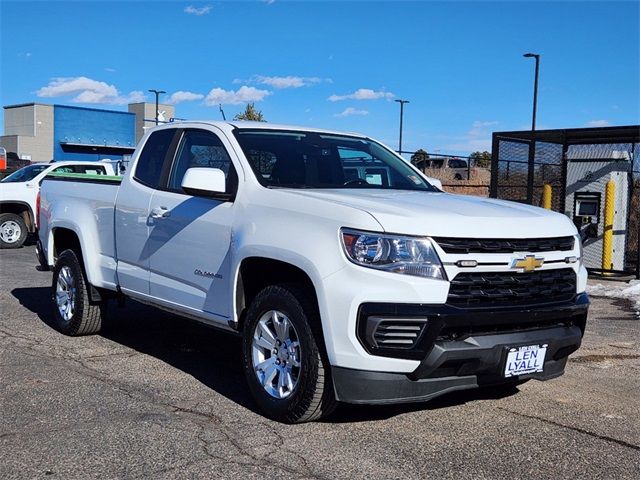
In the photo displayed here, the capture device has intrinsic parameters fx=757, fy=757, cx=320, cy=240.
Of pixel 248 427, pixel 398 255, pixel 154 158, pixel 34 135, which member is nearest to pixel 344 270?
pixel 398 255

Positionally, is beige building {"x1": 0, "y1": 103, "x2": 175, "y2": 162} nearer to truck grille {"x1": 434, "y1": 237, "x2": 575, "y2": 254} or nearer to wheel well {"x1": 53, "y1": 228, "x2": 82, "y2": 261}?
wheel well {"x1": 53, "y1": 228, "x2": 82, "y2": 261}

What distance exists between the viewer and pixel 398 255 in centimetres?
414

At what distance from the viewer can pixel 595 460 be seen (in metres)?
4.12

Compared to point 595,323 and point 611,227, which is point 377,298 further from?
point 611,227

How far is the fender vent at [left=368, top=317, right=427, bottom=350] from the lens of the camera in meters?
4.07

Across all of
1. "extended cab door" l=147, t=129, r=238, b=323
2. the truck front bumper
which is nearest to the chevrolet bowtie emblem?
the truck front bumper

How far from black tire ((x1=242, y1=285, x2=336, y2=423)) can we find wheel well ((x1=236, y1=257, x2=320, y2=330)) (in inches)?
4.6

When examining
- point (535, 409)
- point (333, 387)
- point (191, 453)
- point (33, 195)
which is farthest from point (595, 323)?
point (33, 195)

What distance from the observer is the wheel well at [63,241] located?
734 cm

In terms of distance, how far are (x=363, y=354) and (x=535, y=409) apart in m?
1.64

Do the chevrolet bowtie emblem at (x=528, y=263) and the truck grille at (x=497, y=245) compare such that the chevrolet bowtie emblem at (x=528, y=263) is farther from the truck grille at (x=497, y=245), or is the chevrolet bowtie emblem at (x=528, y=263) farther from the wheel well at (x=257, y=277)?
the wheel well at (x=257, y=277)

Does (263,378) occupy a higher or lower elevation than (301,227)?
lower

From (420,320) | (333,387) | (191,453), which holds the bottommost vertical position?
(191,453)

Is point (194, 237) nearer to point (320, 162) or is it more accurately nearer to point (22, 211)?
point (320, 162)
